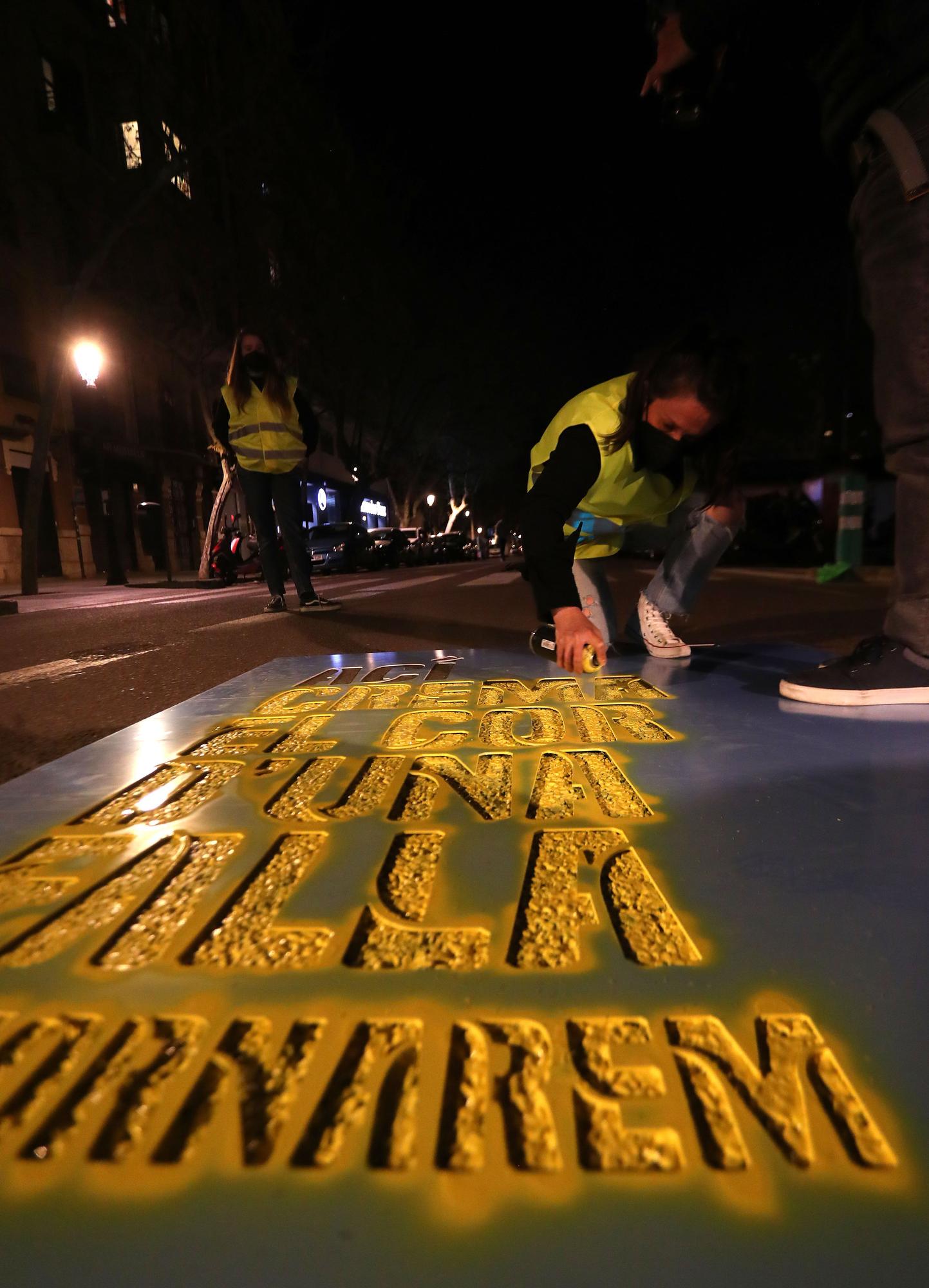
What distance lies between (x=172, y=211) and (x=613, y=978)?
16417 millimetres

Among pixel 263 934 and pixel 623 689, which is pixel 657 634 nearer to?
pixel 623 689

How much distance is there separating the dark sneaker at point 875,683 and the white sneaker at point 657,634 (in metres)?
0.83

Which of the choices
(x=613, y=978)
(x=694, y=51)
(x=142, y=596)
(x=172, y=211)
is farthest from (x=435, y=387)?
(x=613, y=978)

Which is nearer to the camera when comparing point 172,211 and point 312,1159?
point 312,1159

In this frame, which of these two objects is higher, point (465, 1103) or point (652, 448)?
point (652, 448)

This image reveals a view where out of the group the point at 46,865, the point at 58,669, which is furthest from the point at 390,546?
the point at 46,865

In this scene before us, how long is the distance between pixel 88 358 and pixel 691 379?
36.0ft

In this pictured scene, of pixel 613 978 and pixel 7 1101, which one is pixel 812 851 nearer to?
pixel 613 978

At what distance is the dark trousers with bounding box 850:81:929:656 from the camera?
5.39 ft

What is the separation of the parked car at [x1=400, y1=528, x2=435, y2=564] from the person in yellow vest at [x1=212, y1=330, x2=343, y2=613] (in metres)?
15.4

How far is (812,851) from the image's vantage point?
1001mm

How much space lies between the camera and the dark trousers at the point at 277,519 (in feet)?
14.9

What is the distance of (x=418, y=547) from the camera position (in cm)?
2128

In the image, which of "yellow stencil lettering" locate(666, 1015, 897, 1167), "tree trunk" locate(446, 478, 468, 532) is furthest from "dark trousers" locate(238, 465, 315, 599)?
"tree trunk" locate(446, 478, 468, 532)
